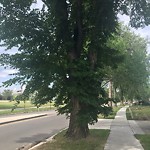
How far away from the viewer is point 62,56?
15.0m

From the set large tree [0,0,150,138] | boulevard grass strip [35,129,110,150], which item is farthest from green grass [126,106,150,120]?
boulevard grass strip [35,129,110,150]

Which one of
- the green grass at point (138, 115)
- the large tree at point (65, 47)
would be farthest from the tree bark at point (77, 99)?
the green grass at point (138, 115)

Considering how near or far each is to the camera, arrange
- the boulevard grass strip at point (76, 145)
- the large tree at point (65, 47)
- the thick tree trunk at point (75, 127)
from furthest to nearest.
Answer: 1. the thick tree trunk at point (75, 127)
2. the large tree at point (65, 47)
3. the boulevard grass strip at point (76, 145)

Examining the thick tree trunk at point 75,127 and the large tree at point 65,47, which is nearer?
the large tree at point 65,47

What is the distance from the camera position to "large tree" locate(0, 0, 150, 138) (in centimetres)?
1391

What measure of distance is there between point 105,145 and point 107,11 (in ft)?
17.1

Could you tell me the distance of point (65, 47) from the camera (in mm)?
14852

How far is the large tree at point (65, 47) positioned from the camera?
13.9 m

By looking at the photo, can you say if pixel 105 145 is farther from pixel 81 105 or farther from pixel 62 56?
pixel 62 56

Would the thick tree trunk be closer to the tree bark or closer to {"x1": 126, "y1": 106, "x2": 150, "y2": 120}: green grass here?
the tree bark

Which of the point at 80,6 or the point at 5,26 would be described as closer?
the point at 5,26

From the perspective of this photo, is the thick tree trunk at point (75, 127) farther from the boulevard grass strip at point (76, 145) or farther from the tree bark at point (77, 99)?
the boulevard grass strip at point (76, 145)

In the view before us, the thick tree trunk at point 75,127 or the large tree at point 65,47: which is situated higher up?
the large tree at point 65,47

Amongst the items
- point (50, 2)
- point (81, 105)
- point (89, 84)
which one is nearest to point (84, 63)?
point (89, 84)
